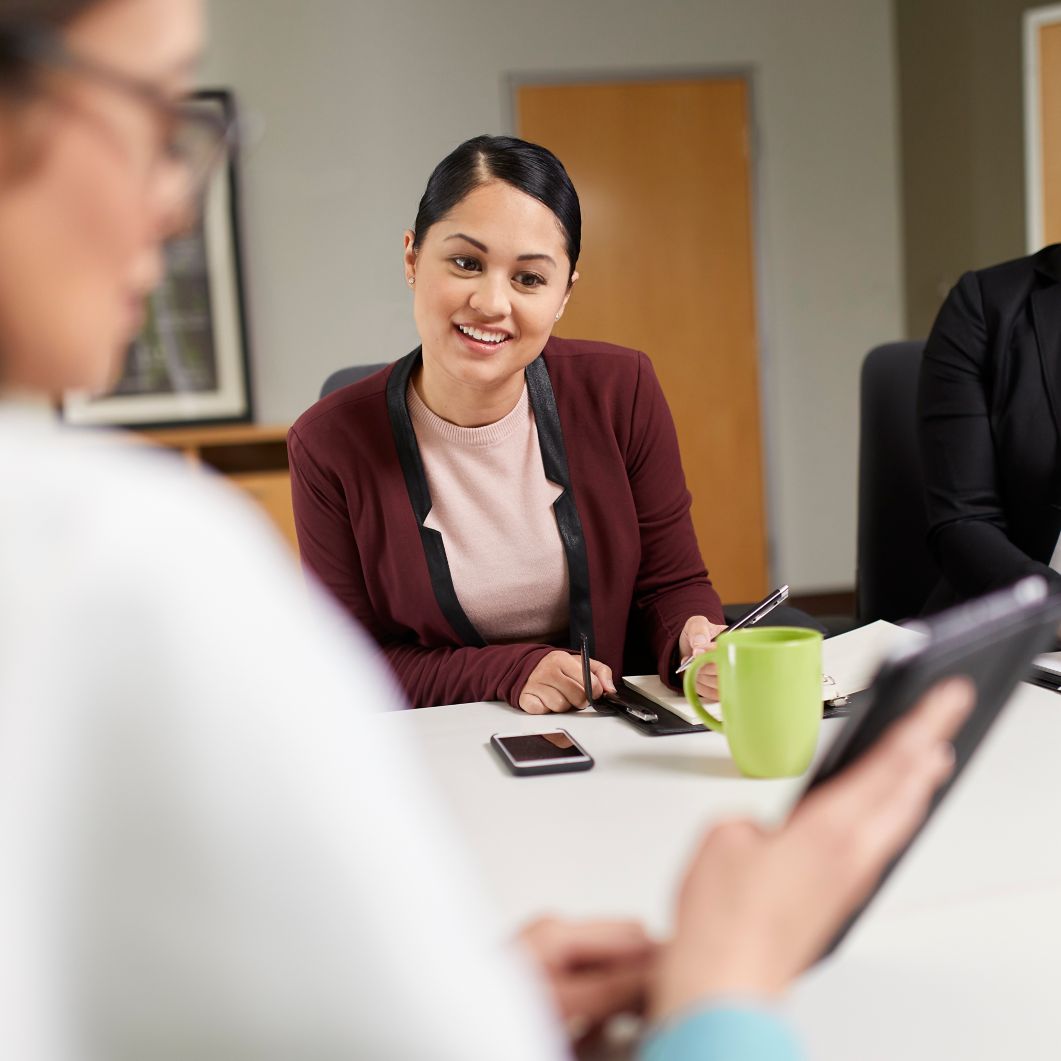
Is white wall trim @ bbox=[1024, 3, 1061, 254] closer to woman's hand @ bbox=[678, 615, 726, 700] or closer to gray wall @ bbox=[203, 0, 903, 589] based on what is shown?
gray wall @ bbox=[203, 0, 903, 589]

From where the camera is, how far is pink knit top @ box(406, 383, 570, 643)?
1639 millimetres

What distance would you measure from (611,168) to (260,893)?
447cm

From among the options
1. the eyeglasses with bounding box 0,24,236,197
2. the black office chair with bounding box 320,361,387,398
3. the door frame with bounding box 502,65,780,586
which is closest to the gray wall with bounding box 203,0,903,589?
the door frame with bounding box 502,65,780,586

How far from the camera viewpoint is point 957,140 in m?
4.16

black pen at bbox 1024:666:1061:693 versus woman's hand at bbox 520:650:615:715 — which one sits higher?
woman's hand at bbox 520:650:615:715

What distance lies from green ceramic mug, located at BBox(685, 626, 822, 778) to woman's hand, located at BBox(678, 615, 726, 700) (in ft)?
0.67

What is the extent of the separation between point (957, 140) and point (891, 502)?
2.61 m

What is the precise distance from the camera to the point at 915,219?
15.1ft

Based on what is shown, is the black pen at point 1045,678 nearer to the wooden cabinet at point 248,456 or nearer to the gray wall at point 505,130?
the wooden cabinet at point 248,456

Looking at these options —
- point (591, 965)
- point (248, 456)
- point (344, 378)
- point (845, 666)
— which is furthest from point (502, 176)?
point (248, 456)

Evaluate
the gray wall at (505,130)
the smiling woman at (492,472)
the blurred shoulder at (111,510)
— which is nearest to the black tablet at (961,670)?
the blurred shoulder at (111,510)

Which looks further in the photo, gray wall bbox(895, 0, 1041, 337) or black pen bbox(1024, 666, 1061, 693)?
gray wall bbox(895, 0, 1041, 337)

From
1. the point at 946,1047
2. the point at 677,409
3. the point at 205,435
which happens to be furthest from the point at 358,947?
the point at 677,409

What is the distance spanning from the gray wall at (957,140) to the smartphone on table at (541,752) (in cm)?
324
